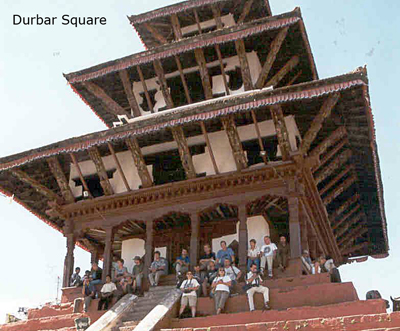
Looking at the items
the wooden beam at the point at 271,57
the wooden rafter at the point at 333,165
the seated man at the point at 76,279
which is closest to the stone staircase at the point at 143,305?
the seated man at the point at 76,279

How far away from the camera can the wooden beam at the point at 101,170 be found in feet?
59.4

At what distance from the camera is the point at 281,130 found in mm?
16297

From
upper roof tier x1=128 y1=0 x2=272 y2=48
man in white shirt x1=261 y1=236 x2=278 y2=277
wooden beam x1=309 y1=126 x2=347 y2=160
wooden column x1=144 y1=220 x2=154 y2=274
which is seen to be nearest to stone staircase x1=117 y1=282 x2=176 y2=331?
wooden column x1=144 y1=220 x2=154 y2=274

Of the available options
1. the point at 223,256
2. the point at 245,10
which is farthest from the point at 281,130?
the point at 245,10

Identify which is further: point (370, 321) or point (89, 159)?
point (89, 159)

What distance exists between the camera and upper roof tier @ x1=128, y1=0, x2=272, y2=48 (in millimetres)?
22438

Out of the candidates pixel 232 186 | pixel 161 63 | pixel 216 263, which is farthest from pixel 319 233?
pixel 161 63

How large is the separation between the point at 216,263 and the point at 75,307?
3.81 metres

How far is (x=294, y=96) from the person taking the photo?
15.4m

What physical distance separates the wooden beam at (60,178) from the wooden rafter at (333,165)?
24.3 feet

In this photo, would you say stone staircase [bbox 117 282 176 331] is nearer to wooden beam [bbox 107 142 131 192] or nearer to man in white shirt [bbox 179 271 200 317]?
man in white shirt [bbox 179 271 200 317]

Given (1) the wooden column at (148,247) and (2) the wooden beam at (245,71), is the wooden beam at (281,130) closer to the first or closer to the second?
(2) the wooden beam at (245,71)

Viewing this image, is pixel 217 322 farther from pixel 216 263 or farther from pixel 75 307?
pixel 75 307

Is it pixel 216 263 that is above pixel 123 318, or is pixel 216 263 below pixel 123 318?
above
